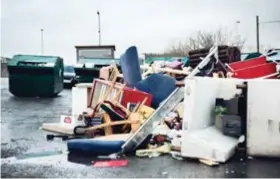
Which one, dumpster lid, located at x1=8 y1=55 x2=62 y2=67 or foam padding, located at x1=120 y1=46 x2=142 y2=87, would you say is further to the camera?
dumpster lid, located at x1=8 y1=55 x2=62 y2=67

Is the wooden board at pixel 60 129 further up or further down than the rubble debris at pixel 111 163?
further up

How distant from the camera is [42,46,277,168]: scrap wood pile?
5266mm

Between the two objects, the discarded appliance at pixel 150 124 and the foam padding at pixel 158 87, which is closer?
the discarded appliance at pixel 150 124

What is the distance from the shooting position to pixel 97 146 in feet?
16.8

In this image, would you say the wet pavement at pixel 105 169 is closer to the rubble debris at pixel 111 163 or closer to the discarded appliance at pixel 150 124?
the rubble debris at pixel 111 163

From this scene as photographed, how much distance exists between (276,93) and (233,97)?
629 millimetres

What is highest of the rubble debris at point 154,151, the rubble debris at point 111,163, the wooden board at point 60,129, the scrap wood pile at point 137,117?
the scrap wood pile at point 137,117

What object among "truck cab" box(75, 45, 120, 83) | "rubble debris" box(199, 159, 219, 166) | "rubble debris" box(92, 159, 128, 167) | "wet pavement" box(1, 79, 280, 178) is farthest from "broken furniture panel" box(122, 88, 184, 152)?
"truck cab" box(75, 45, 120, 83)

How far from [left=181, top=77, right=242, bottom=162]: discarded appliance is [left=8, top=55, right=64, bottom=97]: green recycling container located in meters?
9.65

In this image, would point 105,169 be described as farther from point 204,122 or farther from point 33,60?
point 33,60

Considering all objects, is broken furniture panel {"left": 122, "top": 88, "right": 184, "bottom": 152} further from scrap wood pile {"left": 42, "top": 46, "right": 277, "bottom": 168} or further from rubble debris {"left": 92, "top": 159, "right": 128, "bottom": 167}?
rubble debris {"left": 92, "top": 159, "right": 128, "bottom": 167}

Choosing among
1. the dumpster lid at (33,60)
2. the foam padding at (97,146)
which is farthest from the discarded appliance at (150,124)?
the dumpster lid at (33,60)

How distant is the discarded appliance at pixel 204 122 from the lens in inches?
191

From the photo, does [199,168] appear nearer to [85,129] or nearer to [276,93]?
[276,93]
